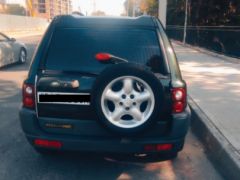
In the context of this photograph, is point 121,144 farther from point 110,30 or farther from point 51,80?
point 110,30

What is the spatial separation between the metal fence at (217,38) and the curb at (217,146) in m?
10.6

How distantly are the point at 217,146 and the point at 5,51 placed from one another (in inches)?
368

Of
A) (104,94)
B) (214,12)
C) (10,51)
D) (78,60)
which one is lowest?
(10,51)

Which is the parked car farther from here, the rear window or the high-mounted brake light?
the high-mounted brake light

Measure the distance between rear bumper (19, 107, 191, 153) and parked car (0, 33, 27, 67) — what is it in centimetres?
874

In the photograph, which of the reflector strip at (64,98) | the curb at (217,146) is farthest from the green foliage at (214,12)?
the reflector strip at (64,98)

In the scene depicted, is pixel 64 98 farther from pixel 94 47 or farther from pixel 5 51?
pixel 5 51

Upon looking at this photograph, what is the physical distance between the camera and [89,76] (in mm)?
3352

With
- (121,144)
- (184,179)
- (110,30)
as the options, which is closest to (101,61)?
(110,30)

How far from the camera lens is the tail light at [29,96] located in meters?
3.42

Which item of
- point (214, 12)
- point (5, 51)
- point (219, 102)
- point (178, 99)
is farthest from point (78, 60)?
point (214, 12)

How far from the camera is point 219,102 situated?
6.52 m

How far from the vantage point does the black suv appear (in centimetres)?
318

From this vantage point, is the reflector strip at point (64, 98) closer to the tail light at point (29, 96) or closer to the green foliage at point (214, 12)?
the tail light at point (29, 96)
